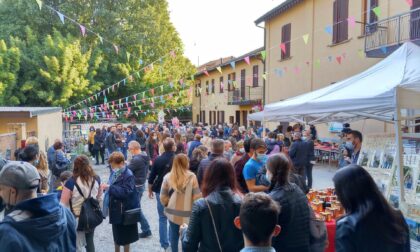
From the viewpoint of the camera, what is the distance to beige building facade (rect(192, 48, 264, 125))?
24.2 m

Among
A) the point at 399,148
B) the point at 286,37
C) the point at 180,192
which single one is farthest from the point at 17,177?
the point at 286,37

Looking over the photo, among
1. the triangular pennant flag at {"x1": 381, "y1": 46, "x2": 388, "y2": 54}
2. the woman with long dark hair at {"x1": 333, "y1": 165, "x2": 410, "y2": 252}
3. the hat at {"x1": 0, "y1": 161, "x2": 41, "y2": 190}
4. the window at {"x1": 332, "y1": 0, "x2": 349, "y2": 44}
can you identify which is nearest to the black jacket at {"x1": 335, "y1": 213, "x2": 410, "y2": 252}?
the woman with long dark hair at {"x1": 333, "y1": 165, "x2": 410, "y2": 252}

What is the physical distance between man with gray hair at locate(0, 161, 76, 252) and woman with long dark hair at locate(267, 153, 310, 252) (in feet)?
5.14

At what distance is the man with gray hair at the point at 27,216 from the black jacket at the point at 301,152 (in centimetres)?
689

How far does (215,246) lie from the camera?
267 centimetres

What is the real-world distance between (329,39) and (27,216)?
14.8 m

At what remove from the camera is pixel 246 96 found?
25.7 m

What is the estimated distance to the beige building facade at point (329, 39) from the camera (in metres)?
11.3

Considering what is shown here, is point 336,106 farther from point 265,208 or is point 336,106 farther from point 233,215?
point 265,208

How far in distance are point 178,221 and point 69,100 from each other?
22.1 m

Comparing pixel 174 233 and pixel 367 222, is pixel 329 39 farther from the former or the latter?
pixel 367 222

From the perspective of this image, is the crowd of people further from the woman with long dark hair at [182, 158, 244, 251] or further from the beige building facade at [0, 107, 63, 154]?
the beige building facade at [0, 107, 63, 154]

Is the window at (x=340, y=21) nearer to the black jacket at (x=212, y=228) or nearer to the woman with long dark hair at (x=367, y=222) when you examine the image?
the black jacket at (x=212, y=228)

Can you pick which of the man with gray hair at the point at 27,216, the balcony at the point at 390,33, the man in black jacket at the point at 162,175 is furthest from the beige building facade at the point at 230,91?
the man with gray hair at the point at 27,216
